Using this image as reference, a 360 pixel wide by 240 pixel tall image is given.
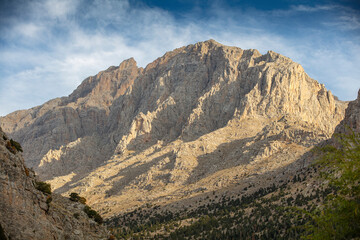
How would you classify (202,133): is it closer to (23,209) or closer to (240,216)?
(240,216)

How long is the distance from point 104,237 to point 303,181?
58638mm

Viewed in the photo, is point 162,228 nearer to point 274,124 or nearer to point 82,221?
point 82,221

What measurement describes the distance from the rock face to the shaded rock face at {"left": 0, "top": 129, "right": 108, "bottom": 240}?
78.1 meters

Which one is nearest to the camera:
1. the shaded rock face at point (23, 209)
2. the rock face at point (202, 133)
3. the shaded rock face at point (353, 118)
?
the shaded rock face at point (23, 209)

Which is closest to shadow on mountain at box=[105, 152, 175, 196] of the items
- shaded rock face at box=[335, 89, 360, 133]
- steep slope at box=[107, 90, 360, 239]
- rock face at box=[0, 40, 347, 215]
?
rock face at box=[0, 40, 347, 215]

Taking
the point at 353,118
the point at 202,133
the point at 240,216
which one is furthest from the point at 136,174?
the point at 353,118

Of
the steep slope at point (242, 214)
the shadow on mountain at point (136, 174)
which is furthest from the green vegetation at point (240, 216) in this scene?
the shadow on mountain at point (136, 174)

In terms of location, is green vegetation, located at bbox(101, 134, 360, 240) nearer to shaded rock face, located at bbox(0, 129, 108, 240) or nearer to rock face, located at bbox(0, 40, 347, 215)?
rock face, located at bbox(0, 40, 347, 215)

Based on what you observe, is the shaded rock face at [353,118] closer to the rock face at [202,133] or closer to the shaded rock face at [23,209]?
the rock face at [202,133]

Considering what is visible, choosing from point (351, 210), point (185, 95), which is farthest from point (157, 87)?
point (351, 210)

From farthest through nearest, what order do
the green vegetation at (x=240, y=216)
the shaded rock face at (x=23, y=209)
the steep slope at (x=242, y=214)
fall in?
the steep slope at (x=242, y=214), the green vegetation at (x=240, y=216), the shaded rock face at (x=23, y=209)

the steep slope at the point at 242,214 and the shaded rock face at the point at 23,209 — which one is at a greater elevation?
the shaded rock face at the point at 23,209

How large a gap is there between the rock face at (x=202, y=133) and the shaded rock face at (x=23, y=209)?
7808 centimetres

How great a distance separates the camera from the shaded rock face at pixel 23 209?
24.3 m
